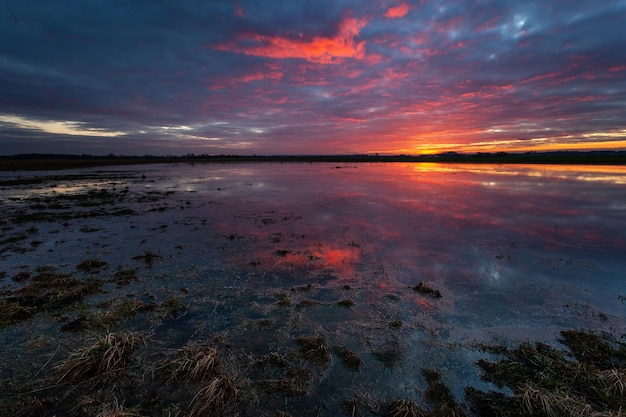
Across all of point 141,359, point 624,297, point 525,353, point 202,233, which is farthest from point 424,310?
point 202,233

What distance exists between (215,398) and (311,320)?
3.43 m

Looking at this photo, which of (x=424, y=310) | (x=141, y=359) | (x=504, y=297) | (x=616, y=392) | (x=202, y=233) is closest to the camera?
(x=616, y=392)

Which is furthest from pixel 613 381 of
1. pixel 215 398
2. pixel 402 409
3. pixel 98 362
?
pixel 98 362

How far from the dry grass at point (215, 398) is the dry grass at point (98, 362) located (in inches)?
84.3

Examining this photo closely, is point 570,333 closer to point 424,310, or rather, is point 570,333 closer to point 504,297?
point 504,297

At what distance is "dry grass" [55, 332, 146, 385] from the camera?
18.6ft

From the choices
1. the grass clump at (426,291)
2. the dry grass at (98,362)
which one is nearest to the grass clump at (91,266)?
the dry grass at (98,362)

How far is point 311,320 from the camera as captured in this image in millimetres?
8031

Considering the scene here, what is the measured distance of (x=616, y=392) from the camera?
512 centimetres

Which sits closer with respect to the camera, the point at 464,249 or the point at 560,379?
the point at 560,379

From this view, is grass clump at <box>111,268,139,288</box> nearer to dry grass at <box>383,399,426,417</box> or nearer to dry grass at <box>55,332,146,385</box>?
dry grass at <box>55,332,146,385</box>

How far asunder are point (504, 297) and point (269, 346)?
7900mm

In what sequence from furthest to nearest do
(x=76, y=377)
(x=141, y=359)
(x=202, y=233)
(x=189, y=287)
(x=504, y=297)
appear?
1. (x=202, y=233)
2. (x=189, y=287)
3. (x=504, y=297)
4. (x=141, y=359)
5. (x=76, y=377)

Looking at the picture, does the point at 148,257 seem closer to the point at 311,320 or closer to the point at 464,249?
the point at 311,320
